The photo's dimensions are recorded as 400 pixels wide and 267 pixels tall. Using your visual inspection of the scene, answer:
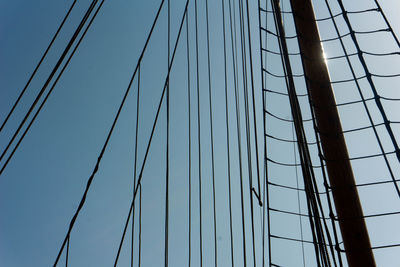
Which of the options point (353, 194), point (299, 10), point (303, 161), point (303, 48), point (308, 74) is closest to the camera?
point (303, 161)

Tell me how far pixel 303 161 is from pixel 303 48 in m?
1.78

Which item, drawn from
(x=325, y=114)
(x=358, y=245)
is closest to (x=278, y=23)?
(x=325, y=114)

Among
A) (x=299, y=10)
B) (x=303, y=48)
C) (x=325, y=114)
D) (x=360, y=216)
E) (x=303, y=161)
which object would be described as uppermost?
(x=299, y=10)

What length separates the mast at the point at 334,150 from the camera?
9.52 ft

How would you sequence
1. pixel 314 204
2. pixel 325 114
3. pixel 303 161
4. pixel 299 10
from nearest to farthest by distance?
pixel 314 204 < pixel 303 161 < pixel 325 114 < pixel 299 10

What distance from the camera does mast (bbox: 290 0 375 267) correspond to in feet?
9.52

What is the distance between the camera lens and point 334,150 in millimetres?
3307

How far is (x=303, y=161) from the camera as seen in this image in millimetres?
2682

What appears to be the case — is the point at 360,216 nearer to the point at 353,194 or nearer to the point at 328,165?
the point at 353,194

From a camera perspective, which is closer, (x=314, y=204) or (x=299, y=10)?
(x=314, y=204)

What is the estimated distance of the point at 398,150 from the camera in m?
2.98

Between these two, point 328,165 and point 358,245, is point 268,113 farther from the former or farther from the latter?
point 358,245

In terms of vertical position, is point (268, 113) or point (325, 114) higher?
point (268, 113)

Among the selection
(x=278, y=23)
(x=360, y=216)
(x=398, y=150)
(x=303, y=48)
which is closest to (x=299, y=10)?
Answer: (x=303, y=48)
